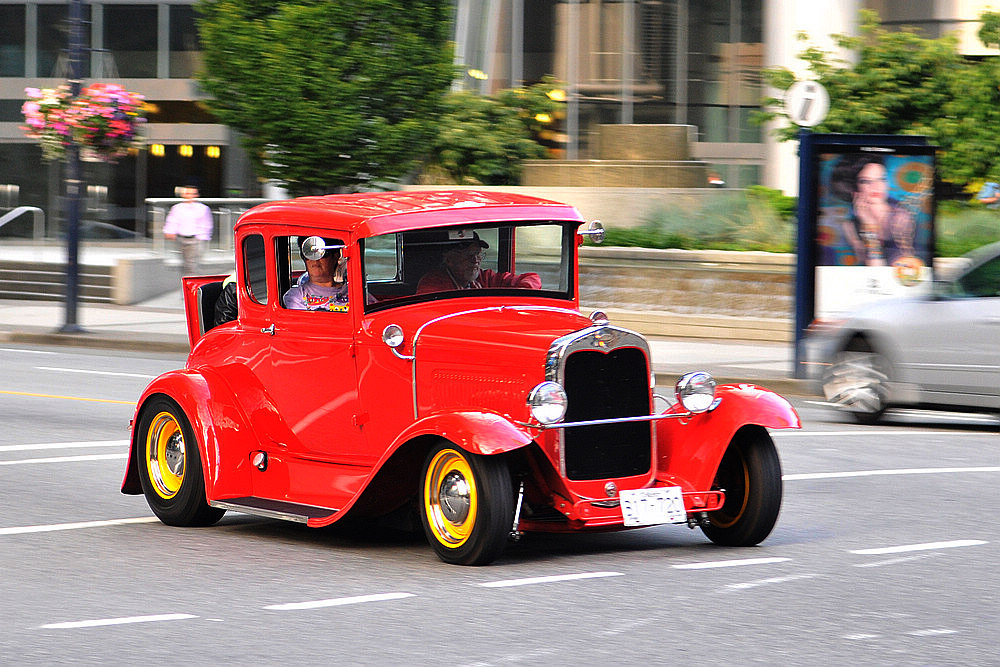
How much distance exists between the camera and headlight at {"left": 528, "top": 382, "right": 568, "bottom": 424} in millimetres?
7422

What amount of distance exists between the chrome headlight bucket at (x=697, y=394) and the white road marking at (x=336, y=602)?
195cm

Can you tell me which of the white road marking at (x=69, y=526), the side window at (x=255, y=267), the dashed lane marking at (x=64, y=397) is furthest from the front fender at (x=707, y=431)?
the dashed lane marking at (x=64, y=397)

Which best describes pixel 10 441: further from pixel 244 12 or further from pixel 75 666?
pixel 244 12

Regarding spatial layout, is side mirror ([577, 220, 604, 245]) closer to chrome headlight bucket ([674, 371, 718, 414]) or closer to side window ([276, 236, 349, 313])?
chrome headlight bucket ([674, 371, 718, 414])

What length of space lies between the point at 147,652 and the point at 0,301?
1009 inches

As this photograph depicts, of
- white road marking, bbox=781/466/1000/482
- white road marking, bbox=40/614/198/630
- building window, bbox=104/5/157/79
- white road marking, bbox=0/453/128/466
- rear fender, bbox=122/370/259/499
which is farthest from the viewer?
building window, bbox=104/5/157/79

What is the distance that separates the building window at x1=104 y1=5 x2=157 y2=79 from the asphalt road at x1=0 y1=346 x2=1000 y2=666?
108 ft

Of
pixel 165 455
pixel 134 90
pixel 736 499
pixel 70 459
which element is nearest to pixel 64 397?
pixel 70 459

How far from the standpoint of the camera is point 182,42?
4222cm

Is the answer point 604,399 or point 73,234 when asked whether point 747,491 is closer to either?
point 604,399

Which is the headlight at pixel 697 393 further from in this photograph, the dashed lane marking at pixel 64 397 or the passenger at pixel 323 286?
the dashed lane marking at pixel 64 397

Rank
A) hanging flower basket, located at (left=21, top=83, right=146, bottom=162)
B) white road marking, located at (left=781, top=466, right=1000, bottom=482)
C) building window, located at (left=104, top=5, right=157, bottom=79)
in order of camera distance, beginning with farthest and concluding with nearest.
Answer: building window, located at (left=104, top=5, right=157, bottom=79), hanging flower basket, located at (left=21, top=83, right=146, bottom=162), white road marking, located at (left=781, top=466, right=1000, bottom=482)

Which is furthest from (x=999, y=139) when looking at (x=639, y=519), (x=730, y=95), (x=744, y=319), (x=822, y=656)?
(x=822, y=656)

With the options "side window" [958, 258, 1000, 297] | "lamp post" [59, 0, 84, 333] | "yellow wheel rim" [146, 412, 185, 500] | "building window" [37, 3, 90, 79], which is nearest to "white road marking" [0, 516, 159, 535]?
"yellow wheel rim" [146, 412, 185, 500]
